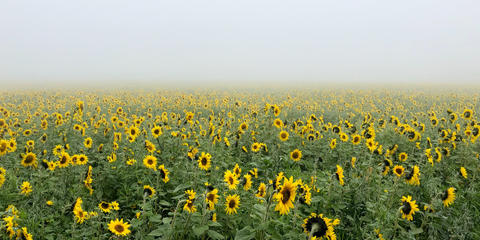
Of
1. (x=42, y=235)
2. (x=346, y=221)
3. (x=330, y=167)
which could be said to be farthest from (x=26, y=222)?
(x=330, y=167)

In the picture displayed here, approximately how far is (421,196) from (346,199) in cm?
140

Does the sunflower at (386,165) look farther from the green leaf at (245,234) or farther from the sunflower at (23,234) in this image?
the sunflower at (23,234)

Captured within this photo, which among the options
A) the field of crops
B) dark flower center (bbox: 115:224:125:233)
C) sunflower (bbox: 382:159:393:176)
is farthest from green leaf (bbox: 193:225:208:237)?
sunflower (bbox: 382:159:393:176)

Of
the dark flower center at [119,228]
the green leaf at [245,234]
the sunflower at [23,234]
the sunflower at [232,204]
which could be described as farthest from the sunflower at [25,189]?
the green leaf at [245,234]

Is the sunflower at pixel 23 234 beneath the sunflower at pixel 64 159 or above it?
beneath

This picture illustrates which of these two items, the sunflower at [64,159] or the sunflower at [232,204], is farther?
the sunflower at [64,159]

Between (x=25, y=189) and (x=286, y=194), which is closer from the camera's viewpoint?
(x=286, y=194)

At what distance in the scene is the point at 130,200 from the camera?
4.32 m

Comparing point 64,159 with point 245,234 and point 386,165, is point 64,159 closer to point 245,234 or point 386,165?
point 245,234

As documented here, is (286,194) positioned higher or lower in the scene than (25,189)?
higher

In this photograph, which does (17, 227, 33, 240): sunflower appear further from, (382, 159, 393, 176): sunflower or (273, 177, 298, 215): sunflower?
(382, 159, 393, 176): sunflower

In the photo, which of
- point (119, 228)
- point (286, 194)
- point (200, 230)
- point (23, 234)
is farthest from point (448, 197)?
point (23, 234)

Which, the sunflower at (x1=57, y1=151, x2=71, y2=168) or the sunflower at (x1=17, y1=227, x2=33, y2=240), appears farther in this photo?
the sunflower at (x1=57, y1=151, x2=71, y2=168)

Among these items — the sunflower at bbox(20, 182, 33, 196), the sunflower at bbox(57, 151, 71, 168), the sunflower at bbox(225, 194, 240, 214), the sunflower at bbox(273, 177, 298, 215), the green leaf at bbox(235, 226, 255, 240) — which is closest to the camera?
the sunflower at bbox(273, 177, 298, 215)
